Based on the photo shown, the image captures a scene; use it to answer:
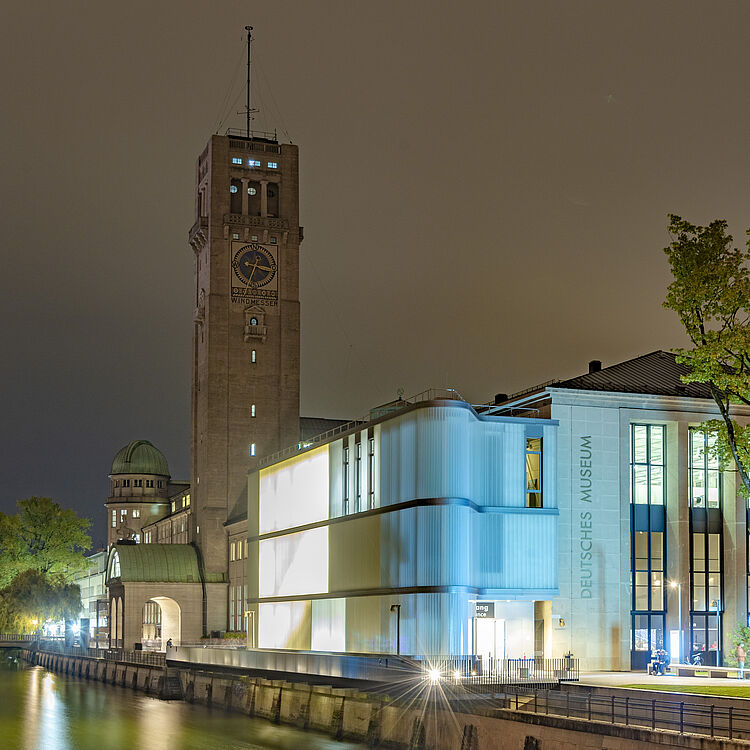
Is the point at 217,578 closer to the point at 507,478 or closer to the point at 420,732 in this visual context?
the point at 507,478

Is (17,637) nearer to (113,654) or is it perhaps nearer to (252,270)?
(113,654)

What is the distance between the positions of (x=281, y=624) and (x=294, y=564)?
4.54 meters

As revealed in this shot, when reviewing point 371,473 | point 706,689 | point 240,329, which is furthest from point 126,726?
point 240,329

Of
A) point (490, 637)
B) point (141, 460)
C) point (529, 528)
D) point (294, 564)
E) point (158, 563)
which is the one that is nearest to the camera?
point (490, 637)

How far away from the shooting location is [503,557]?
59750 mm

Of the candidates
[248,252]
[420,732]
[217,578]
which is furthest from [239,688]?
[248,252]

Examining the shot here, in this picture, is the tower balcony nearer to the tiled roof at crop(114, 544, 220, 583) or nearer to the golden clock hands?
the golden clock hands

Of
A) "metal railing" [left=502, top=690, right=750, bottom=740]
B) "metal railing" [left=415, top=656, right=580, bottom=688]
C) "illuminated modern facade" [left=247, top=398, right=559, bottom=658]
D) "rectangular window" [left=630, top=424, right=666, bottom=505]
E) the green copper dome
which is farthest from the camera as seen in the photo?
the green copper dome

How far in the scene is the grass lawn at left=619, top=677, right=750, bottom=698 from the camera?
42.2 m

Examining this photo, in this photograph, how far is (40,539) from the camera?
5655 inches

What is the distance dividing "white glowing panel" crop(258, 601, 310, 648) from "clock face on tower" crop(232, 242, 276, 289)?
1546 inches

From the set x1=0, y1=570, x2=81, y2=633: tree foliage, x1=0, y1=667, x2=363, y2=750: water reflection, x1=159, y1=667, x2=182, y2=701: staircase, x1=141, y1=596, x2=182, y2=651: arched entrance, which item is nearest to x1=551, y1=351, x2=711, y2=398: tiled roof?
x1=0, y1=667, x2=363, y2=750: water reflection

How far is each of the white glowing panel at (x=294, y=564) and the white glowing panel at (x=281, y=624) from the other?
84 cm

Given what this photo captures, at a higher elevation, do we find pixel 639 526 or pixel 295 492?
pixel 295 492
